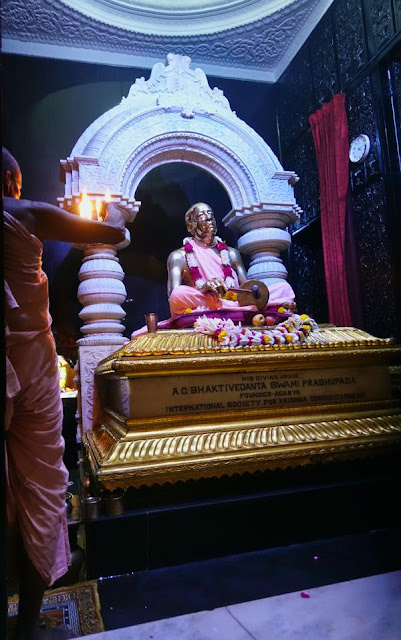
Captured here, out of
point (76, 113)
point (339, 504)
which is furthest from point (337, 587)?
point (76, 113)

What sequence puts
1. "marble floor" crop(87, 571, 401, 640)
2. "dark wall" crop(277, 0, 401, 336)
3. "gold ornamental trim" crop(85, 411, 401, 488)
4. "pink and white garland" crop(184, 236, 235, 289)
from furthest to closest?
"pink and white garland" crop(184, 236, 235, 289) < "dark wall" crop(277, 0, 401, 336) < "gold ornamental trim" crop(85, 411, 401, 488) < "marble floor" crop(87, 571, 401, 640)

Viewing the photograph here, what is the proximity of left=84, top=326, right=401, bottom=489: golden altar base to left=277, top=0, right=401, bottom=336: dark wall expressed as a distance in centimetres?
128

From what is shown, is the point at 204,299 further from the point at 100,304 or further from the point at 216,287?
the point at 100,304

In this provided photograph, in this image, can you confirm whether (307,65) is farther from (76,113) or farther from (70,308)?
(70,308)

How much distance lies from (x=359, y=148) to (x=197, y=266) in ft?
6.20

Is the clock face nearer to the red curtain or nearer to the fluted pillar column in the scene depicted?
the red curtain

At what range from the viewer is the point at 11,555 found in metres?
1.39

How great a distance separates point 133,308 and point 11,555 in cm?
369

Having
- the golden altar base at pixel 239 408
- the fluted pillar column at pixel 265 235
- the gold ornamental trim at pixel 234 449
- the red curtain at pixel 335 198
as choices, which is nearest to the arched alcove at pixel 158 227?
the fluted pillar column at pixel 265 235

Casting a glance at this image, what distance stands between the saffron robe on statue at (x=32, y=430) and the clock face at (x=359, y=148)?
3.50 metres

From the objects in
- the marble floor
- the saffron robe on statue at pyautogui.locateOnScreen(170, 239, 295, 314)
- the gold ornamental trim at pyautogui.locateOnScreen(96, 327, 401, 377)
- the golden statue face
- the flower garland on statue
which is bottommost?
the marble floor

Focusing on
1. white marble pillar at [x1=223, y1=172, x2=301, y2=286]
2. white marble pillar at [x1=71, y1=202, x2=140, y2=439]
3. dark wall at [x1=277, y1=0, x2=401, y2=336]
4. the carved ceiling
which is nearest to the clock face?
dark wall at [x1=277, y1=0, x2=401, y2=336]

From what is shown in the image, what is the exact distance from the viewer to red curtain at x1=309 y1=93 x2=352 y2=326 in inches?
163

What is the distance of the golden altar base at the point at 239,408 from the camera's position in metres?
2.11
